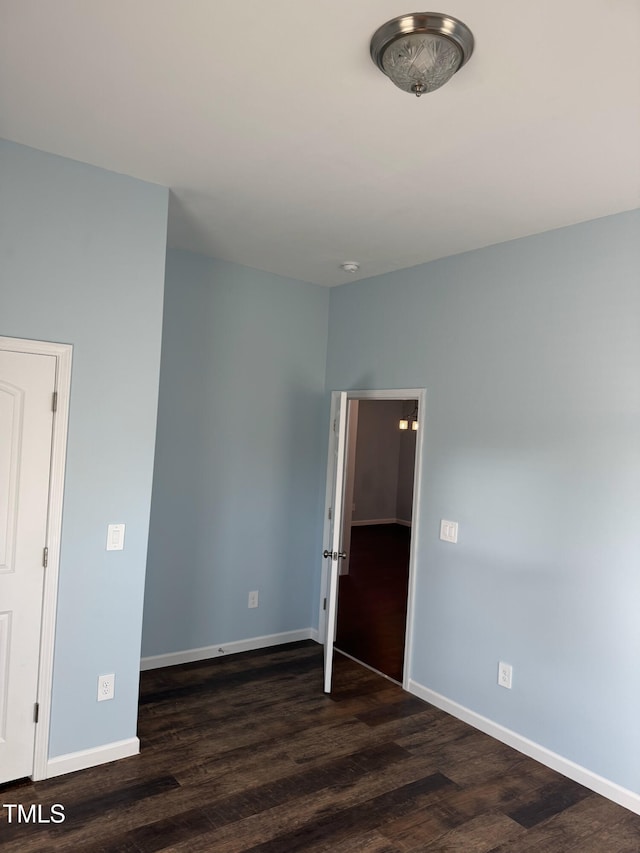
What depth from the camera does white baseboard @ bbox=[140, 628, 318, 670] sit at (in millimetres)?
3977

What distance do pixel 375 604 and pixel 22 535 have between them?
3.83m

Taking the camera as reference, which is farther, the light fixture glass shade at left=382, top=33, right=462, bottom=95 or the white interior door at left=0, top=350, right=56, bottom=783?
the white interior door at left=0, top=350, right=56, bottom=783

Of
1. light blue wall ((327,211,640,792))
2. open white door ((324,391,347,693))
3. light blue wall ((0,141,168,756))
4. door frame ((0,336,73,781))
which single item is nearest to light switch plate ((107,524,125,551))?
light blue wall ((0,141,168,756))

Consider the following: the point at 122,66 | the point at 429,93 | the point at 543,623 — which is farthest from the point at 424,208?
the point at 543,623

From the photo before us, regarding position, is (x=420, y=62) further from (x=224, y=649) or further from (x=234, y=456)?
(x=224, y=649)

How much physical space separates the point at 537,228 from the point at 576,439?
1.16m

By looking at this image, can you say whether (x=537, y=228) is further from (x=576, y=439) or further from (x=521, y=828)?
(x=521, y=828)

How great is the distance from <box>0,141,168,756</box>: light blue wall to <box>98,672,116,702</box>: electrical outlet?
0.08 feet

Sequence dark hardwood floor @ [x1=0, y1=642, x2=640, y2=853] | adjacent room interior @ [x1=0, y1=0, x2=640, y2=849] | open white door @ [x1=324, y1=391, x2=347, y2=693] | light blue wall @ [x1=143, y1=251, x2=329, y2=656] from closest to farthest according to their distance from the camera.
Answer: adjacent room interior @ [x1=0, y1=0, x2=640, y2=849]
dark hardwood floor @ [x1=0, y1=642, x2=640, y2=853]
open white door @ [x1=324, y1=391, x2=347, y2=693]
light blue wall @ [x1=143, y1=251, x2=329, y2=656]

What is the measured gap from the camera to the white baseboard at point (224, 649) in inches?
157

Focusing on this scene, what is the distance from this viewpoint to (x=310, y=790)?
8.97 ft

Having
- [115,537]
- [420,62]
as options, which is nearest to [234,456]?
[115,537]

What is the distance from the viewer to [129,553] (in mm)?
2881

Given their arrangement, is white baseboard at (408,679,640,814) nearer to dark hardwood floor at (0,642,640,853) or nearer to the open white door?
dark hardwood floor at (0,642,640,853)
